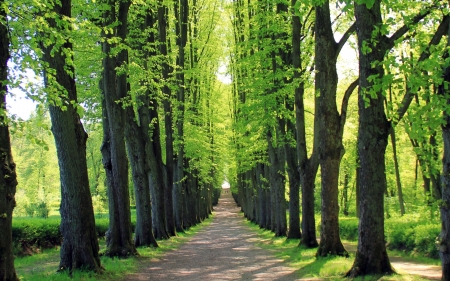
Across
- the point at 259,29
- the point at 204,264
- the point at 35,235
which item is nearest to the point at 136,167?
the point at 204,264

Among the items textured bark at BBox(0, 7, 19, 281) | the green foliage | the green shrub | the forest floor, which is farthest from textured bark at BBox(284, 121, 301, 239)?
textured bark at BBox(0, 7, 19, 281)

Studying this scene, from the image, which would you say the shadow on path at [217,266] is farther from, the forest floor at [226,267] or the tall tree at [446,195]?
the tall tree at [446,195]

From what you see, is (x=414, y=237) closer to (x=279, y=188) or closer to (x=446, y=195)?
(x=279, y=188)

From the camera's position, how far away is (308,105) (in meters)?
34.0

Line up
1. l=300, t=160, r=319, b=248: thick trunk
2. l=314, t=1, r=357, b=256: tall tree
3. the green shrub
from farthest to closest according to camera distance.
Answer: the green shrub < l=300, t=160, r=319, b=248: thick trunk < l=314, t=1, r=357, b=256: tall tree

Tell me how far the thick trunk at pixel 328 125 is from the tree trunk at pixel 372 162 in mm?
2874

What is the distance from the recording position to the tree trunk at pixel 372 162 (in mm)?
8648

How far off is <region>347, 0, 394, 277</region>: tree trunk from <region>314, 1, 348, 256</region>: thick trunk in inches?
113

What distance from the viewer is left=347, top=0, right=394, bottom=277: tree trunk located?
8.65 meters

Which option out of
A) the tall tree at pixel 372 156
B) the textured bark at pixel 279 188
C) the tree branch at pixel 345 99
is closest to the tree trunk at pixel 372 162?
the tall tree at pixel 372 156

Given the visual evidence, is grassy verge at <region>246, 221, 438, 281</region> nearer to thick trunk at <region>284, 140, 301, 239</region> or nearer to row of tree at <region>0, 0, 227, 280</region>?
thick trunk at <region>284, 140, 301, 239</region>

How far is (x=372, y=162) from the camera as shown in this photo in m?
8.72

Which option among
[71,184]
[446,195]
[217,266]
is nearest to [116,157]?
[71,184]

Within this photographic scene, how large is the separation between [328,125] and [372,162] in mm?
3049
